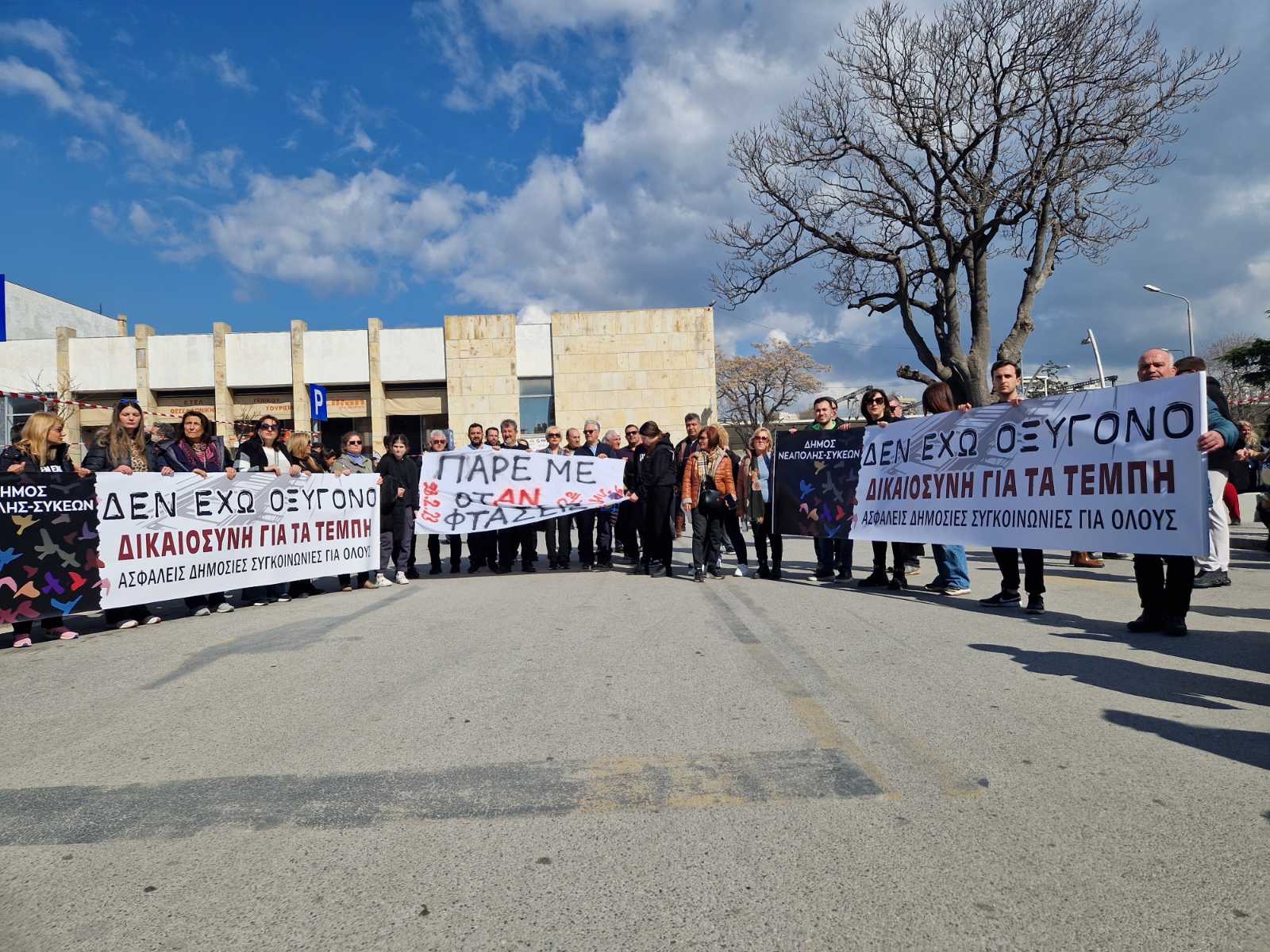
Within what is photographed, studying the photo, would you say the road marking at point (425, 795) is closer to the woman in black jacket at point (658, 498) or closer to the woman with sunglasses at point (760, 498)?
the woman with sunglasses at point (760, 498)

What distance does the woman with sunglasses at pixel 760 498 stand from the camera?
10.0m

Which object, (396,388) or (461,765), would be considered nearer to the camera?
(461,765)

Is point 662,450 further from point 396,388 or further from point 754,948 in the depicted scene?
point 396,388

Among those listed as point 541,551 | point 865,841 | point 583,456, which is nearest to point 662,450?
point 583,456

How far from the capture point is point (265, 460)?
9.31 metres

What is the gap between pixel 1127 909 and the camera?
2408 millimetres

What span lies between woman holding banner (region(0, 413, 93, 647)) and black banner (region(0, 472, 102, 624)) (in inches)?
6.5

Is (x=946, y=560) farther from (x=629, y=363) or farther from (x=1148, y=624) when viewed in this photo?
(x=629, y=363)

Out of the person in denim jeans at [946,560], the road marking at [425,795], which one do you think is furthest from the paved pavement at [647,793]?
the person in denim jeans at [946,560]

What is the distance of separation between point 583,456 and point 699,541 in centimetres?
232

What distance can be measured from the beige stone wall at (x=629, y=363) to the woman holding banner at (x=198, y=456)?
3122cm

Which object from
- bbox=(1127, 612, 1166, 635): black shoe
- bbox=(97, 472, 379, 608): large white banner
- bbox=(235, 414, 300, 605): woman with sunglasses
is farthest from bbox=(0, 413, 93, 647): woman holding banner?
bbox=(1127, 612, 1166, 635): black shoe

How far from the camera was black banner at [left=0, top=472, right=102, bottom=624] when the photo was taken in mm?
6652

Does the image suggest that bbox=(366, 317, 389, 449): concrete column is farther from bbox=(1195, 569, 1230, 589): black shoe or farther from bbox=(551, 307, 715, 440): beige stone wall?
bbox=(1195, 569, 1230, 589): black shoe
